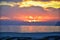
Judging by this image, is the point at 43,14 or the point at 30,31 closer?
the point at 30,31

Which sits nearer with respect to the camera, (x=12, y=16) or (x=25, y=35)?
(x=25, y=35)

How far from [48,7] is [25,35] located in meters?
1.04

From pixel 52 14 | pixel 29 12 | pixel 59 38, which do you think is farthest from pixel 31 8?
pixel 59 38

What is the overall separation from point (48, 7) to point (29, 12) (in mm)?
502

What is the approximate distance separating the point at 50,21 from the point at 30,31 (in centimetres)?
69

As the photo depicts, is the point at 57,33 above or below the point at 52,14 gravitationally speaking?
below

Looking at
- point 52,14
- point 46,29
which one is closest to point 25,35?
point 46,29

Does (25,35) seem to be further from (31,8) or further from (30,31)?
(31,8)

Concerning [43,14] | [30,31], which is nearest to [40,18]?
[43,14]

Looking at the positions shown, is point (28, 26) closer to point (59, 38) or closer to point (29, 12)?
point (29, 12)

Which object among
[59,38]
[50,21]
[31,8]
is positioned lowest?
[59,38]

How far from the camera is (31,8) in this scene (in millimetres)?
6953

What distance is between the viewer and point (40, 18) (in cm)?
692

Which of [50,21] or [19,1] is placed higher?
[19,1]
